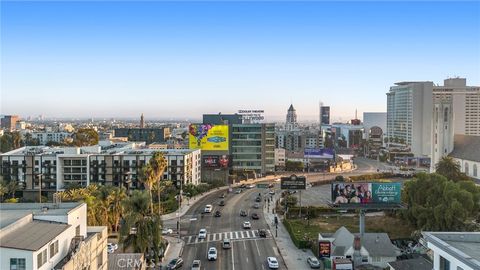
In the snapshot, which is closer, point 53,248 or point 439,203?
point 53,248

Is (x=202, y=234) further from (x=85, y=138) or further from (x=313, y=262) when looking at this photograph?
(x=85, y=138)

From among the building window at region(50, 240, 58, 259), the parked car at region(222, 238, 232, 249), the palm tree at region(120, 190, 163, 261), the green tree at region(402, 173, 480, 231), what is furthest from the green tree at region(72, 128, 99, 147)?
the building window at region(50, 240, 58, 259)

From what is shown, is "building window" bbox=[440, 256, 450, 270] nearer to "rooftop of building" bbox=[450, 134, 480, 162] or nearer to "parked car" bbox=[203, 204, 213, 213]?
"parked car" bbox=[203, 204, 213, 213]

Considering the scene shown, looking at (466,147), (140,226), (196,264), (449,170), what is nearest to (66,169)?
(196,264)

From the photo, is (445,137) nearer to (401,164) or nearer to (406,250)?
(401,164)

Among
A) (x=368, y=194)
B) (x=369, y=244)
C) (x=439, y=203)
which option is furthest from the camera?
(x=439, y=203)

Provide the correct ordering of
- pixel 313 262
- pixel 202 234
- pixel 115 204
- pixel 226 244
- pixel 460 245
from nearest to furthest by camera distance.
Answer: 1. pixel 460 245
2. pixel 313 262
3. pixel 226 244
4. pixel 115 204
5. pixel 202 234

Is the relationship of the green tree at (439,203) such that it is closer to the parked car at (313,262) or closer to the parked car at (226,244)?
the parked car at (313,262)
